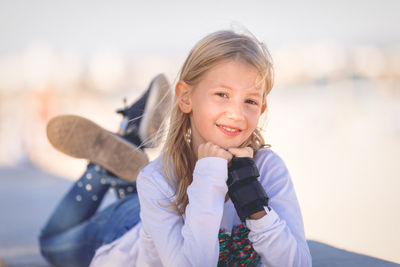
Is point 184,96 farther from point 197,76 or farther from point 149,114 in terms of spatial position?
point 149,114

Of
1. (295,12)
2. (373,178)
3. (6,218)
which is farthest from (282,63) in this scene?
(6,218)

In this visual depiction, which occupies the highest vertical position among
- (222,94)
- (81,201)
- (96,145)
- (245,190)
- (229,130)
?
(222,94)

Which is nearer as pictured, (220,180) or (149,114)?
(220,180)

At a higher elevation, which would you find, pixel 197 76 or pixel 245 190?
pixel 197 76

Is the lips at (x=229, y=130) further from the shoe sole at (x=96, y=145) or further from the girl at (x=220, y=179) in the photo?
the shoe sole at (x=96, y=145)

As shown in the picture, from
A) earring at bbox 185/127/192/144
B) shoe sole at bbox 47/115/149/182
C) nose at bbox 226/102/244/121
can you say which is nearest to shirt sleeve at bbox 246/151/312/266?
nose at bbox 226/102/244/121

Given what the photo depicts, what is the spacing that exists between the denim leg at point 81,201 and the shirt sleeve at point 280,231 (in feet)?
4.08

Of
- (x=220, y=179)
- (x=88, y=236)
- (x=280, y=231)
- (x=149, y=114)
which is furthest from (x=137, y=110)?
(x=280, y=231)

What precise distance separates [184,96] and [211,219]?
1.64ft

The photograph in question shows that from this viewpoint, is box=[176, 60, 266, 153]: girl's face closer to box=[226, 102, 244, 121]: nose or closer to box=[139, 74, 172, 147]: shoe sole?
box=[226, 102, 244, 121]: nose

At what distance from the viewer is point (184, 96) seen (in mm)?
1570

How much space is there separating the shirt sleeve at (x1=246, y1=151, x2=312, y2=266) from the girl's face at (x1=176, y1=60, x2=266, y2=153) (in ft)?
0.67

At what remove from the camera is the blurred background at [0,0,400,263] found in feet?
11.4

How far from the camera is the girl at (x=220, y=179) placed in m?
1.25
